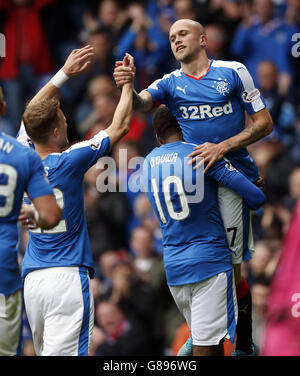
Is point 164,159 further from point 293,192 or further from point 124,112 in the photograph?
point 293,192

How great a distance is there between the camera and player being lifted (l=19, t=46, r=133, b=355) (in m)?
4.77

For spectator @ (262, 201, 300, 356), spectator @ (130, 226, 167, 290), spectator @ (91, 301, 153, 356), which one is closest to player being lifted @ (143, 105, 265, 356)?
spectator @ (262, 201, 300, 356)

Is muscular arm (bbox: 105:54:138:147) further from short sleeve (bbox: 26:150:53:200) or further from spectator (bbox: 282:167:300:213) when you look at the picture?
spectator (bbox: 282:167:300:213)

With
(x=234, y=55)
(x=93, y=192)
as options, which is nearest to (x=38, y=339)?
(x=93, y=192)

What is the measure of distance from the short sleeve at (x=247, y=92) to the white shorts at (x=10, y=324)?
2.30 m

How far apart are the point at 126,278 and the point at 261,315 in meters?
2.12

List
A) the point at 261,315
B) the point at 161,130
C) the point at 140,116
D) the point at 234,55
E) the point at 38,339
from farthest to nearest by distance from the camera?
the point at 140,116 → the point at 234,55 → the point at 261,315 → the point at 161,130 → the point at 38,339

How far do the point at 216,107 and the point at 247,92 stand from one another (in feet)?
0.88

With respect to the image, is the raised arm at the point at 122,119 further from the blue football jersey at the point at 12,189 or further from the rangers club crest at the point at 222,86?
the blue football jersey at the point at 12,189

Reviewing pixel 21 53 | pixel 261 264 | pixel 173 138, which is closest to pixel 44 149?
pixel 173 138

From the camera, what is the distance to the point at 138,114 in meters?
11.4
